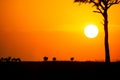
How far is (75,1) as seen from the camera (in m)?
45.1
